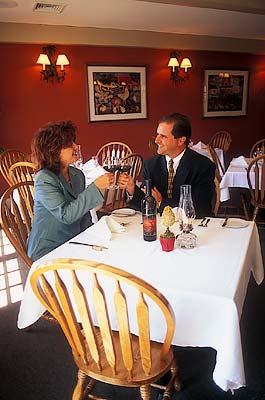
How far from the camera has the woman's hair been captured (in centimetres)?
198

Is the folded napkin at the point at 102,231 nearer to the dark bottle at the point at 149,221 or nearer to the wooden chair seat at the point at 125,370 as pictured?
the dark bottle at the point at 149,221

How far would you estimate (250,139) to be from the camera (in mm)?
7156

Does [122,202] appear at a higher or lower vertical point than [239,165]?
lower

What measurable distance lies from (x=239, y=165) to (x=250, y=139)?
134 inches

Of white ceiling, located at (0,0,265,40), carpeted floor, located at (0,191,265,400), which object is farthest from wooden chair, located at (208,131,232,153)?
carpeted floor, located at (0,191,265,400)

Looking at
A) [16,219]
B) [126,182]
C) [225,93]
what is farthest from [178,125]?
[225,93]

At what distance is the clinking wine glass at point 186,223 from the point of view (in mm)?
1649

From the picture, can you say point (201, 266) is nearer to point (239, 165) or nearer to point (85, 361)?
point (85, 361)

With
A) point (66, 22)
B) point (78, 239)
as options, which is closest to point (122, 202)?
point (78, 239)

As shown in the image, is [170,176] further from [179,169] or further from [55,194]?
[55,194]

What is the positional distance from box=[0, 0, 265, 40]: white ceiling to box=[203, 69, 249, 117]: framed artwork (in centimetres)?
76

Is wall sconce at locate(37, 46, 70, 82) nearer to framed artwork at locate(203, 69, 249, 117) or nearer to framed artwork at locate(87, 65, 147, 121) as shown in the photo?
framed artwork at locate(87, 65, 147, 121)

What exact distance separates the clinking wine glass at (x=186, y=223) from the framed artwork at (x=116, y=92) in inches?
162

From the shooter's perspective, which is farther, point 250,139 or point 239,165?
point 250,139
